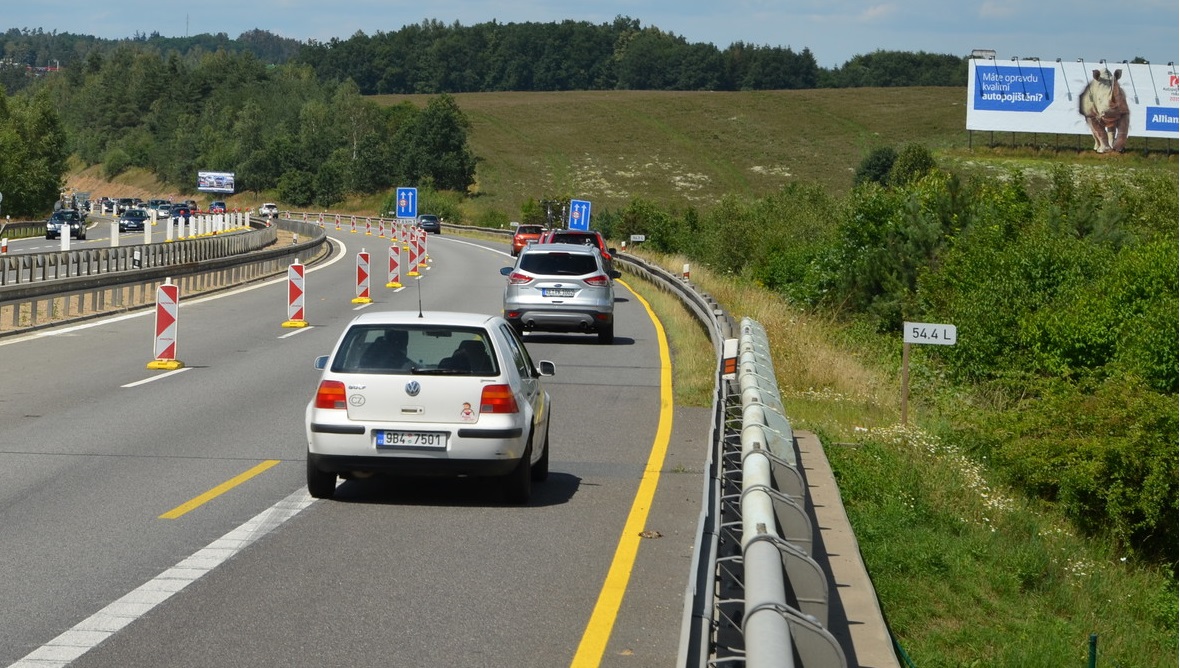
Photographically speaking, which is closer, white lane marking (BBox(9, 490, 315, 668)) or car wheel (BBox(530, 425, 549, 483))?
white lane marking (BBox(9, 490, 315, 668))

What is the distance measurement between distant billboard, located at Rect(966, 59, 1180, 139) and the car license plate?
3292 inches

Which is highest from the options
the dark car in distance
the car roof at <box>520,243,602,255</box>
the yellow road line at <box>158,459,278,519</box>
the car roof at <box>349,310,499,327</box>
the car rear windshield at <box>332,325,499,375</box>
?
the car roof at <box>349,310,499,327</box>

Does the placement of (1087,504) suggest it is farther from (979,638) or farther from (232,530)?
(232,530)

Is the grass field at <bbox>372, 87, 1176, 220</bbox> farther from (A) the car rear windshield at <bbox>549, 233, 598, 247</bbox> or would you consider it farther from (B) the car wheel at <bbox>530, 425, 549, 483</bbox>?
(B) the car wheel at <bbox>530, 425, 549, 483</bbox>

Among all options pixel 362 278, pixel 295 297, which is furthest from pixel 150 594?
pixel 362 278

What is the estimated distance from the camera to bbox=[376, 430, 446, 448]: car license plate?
10.4 metres

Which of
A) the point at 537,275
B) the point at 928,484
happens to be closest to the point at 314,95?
the point at 537,275

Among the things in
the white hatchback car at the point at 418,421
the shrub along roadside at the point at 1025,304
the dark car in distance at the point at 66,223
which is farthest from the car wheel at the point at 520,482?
the dark car in distance at the point at 66,223

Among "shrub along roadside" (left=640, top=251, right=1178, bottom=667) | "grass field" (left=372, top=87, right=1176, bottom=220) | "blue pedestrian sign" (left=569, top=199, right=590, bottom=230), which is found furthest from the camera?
"grass field" (left=372, top=87, right=1176, bottom=220)

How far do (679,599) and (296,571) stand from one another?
2179 millimetres

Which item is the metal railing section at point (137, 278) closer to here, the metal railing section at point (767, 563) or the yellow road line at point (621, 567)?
the yellow road line at point (621, 567)

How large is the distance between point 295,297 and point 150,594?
19.4 m

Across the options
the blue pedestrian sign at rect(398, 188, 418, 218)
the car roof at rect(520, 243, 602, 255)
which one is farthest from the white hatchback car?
the blue pedestrian sign at rect(398, 188, 418, 218)

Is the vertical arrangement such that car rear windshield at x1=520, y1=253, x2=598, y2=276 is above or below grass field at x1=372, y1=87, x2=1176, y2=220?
below
